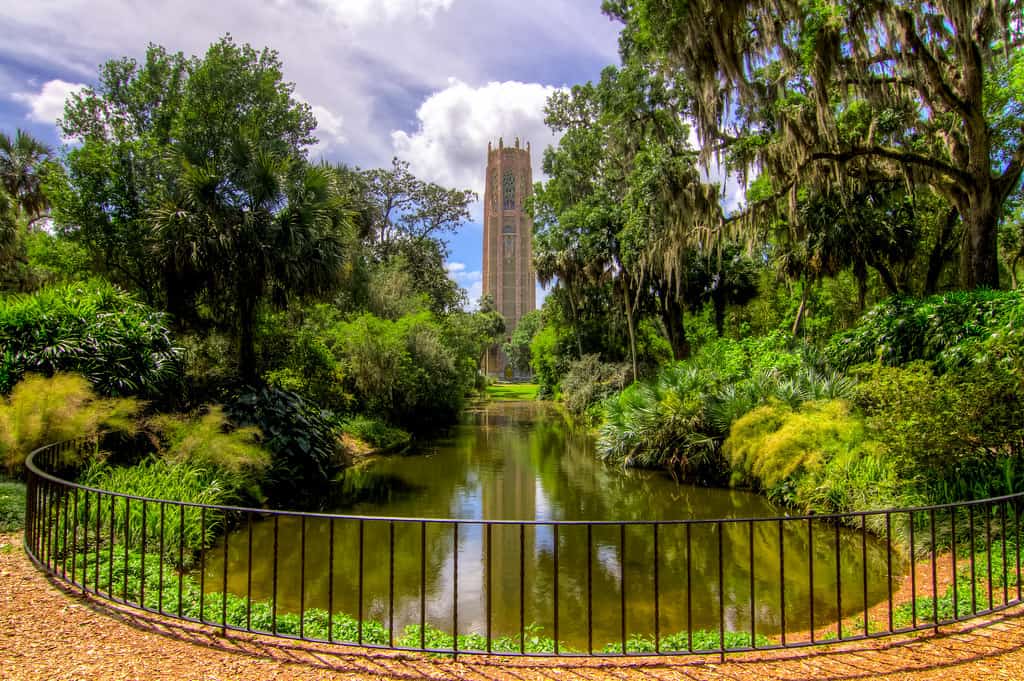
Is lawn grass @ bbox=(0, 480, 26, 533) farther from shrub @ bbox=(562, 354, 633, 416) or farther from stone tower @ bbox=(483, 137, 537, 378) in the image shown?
stone tower @ bbox=(483, 137, 537, 378)

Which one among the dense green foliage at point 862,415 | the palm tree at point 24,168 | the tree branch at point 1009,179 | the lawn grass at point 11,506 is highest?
the palm tree at point 24,168

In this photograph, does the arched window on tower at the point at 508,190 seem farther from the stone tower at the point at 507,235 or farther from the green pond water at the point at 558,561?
the green pond water at the point at 558,561

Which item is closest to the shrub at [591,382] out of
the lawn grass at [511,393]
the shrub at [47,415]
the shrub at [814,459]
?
the shrub at [814,459]

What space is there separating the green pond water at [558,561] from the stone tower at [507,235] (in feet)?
273

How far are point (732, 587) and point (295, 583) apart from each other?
16.2ft

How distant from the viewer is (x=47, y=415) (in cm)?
854

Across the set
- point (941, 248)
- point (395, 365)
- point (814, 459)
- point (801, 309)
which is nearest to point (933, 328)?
point (814, 459)

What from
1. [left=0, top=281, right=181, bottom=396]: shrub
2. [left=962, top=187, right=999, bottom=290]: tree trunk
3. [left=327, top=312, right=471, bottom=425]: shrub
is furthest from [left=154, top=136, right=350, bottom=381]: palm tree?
[left=962, top=187, right=999, bottom=290]: tree trunk

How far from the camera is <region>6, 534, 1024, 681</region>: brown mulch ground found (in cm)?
383

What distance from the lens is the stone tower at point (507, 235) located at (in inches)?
3912

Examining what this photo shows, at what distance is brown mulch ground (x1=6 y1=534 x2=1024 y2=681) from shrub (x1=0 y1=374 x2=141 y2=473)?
455cm

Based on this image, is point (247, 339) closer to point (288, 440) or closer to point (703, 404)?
point (288, 440)

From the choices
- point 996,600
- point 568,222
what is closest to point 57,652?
point 996,600

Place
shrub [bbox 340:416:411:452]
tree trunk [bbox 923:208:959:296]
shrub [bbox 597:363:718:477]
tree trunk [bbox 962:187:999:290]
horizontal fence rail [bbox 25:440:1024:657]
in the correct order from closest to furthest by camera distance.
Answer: horizontal fence rail [bbox 25:440:1024:657], tree trunk [bbox 962:187:999:290], shrub [bbox 597:363:718:477], tree trunk [bbox 923:208:959:296], shrub [bbox 340:416:411:452]
